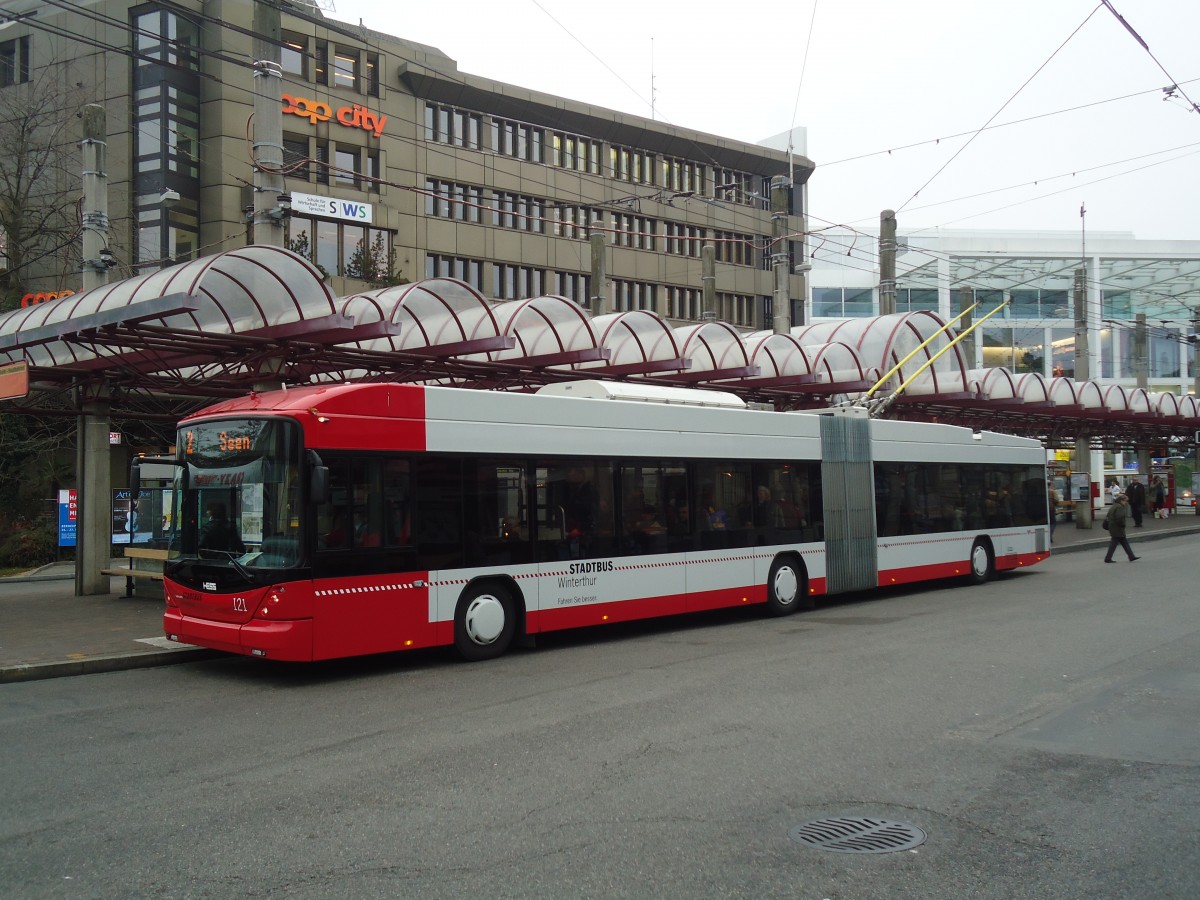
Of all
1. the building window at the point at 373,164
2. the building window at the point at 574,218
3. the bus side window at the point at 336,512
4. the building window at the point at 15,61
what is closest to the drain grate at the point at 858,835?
the bus side window at the point at 336,512

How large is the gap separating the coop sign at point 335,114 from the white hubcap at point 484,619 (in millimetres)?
31839

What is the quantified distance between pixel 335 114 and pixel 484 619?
33.4m

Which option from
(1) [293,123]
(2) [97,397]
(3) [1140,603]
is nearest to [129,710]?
(2) [97,397]

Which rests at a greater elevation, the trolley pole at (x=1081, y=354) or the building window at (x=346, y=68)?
the building window at (x=346, y=68)

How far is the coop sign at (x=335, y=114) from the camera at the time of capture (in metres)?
39.1

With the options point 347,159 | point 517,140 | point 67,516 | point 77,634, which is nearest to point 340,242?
point 347,159

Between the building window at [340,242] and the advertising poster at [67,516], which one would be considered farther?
the building window at [340,242]

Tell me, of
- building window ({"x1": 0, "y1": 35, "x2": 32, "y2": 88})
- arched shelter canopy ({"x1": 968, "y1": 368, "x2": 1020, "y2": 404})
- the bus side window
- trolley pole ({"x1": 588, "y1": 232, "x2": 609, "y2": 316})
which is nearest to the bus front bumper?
the bus side window

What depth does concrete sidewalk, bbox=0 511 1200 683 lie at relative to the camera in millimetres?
11078

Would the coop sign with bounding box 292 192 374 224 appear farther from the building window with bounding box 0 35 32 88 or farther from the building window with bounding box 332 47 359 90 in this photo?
the building window with bounding box 0 35 32 88

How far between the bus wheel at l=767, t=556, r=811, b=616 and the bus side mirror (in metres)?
7.87

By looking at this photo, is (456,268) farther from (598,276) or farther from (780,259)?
(780,259)

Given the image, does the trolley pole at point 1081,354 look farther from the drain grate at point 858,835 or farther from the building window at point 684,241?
the drain grate at point 858,835

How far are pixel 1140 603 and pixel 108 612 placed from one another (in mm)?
15539
